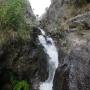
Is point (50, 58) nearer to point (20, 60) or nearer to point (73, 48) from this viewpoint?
point (20, 60)

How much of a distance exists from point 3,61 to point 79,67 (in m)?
3.11

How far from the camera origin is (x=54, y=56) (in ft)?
38.8

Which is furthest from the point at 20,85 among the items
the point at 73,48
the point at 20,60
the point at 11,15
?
the point at 11,15

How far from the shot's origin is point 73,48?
8781mm

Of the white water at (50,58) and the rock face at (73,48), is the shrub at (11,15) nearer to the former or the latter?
the white water at (50,58)

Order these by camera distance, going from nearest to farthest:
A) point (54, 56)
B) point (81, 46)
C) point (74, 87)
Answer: point (74, 87), point (81, 46), point (54, 56)

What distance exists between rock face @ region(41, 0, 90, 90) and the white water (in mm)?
344

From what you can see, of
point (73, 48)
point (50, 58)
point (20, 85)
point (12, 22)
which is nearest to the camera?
point (73, 48)

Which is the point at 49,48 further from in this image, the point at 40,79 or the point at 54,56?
the point at 40,79

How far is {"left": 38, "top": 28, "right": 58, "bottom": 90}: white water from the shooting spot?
417 inches

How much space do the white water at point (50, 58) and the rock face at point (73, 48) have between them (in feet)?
1.13

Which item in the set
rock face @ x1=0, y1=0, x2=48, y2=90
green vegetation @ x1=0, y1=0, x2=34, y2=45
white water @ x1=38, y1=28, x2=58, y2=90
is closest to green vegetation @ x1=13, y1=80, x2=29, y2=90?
rock face @ x1=0, y1=0, x2=48, y2=90

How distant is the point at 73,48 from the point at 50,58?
2.97 m

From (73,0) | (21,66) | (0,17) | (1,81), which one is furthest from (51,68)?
(73,0)
